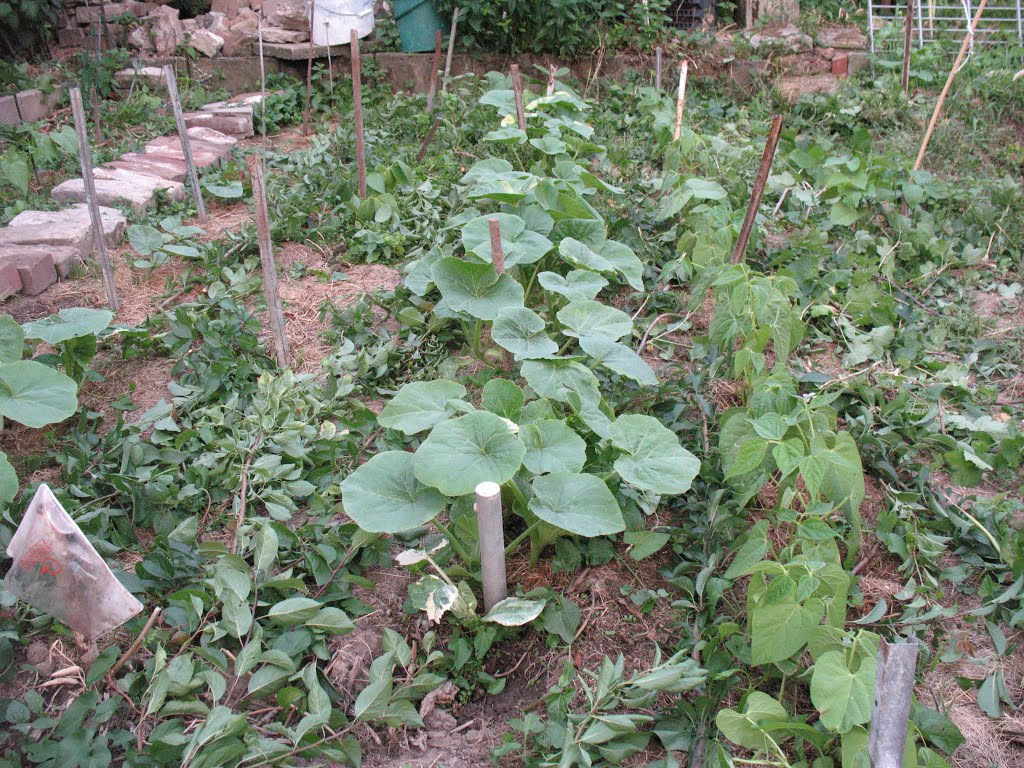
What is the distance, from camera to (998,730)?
158 cm

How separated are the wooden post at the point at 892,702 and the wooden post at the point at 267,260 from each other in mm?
1844

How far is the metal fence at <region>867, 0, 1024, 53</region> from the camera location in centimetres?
526

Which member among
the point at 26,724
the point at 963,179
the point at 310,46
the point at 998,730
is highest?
the point at 310,46

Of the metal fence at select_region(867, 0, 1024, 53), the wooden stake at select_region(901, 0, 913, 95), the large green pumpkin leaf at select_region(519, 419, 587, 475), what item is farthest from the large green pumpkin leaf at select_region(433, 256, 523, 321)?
the metal fence at select_region(867, 0, 1024, 53)

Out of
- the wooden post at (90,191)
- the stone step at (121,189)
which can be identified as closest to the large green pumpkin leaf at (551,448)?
the wooden post at (90,191)

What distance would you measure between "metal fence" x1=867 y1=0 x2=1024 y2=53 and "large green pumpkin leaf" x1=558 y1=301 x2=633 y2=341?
419 cm

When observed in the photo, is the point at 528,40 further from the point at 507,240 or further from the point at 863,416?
the point at 863,416

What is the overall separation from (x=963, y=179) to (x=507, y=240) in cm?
278

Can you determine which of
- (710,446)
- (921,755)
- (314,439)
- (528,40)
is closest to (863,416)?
(710,446)

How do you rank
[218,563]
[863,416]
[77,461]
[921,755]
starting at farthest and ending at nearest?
[863,416] < [77,461] < [218,563] < [921,755]

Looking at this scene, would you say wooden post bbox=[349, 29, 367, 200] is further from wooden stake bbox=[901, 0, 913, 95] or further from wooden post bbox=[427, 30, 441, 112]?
wooden stake bbox=[901, 0, 913, 95]

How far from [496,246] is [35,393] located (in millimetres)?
1207

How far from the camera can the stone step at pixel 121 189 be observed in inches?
131

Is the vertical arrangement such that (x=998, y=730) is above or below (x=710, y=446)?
below
